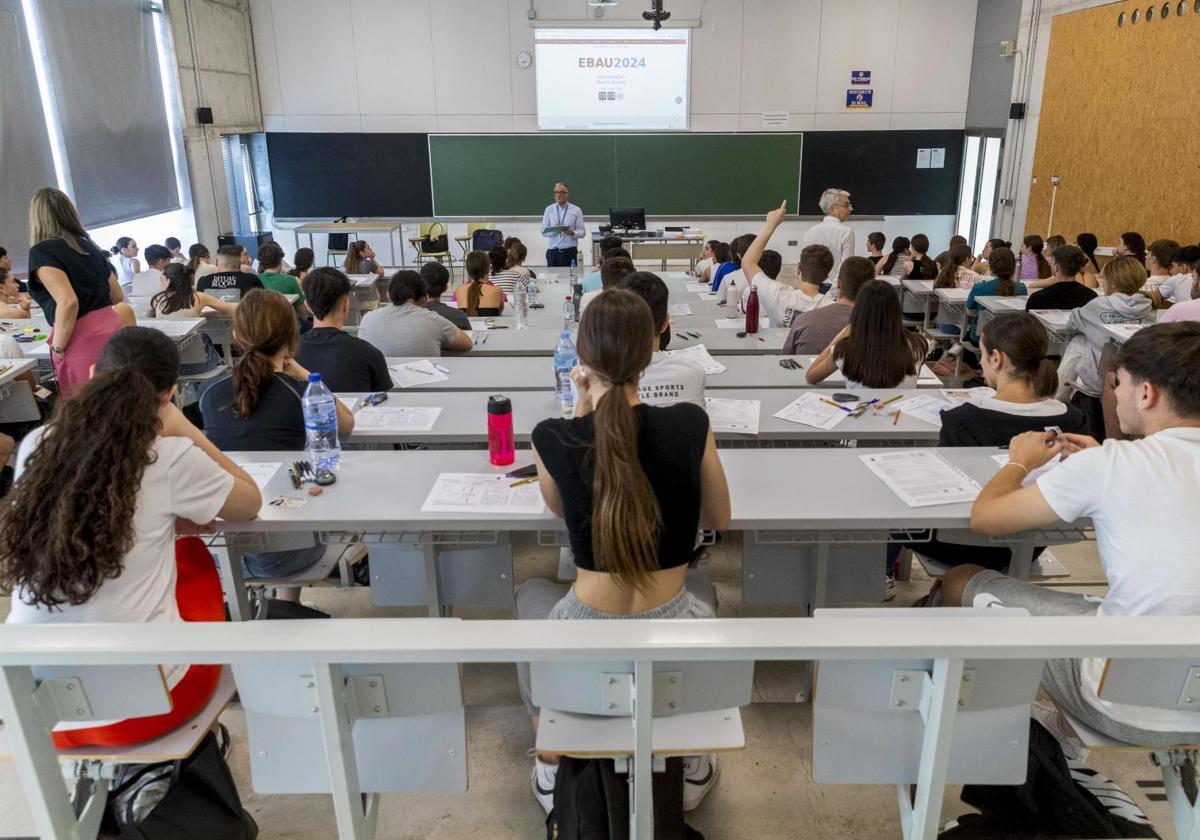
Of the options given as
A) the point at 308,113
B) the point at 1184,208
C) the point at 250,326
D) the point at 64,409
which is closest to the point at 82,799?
the point at 64,409

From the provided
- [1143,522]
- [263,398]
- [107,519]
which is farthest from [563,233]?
[1143,522]

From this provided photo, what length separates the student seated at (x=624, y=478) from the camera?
6.02 ft

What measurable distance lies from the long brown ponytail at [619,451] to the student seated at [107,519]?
3.07 feet

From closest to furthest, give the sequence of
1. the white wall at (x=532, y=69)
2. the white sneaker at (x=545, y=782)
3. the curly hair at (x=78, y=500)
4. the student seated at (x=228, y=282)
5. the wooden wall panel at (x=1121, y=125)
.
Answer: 1. the curly hair at (x=78, y=500)
2. the white sneaker at (x=545, y=782)
3. the student seated at (x=228, y=282)
4. the wooden wall panel at (x=1121, y=125)
5. the white wall at (x=532, y=69)

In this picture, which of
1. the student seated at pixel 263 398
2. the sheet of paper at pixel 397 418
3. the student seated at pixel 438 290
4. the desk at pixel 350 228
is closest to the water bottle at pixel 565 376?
the sheet of paper at pixel 397 418

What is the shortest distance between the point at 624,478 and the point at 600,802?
68 cm

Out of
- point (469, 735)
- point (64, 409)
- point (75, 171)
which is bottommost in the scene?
point (469, 735)

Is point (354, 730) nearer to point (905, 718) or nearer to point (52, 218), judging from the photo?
point (905, 718)

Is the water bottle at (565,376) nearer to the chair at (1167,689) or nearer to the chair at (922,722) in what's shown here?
the chair at (922,722)

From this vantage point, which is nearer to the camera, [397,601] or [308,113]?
[397,601]

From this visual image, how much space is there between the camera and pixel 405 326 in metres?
4.45

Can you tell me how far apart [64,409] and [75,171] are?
7304 mm

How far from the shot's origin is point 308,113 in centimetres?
1156

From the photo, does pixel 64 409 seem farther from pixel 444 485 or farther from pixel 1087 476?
pixel 1087 476
